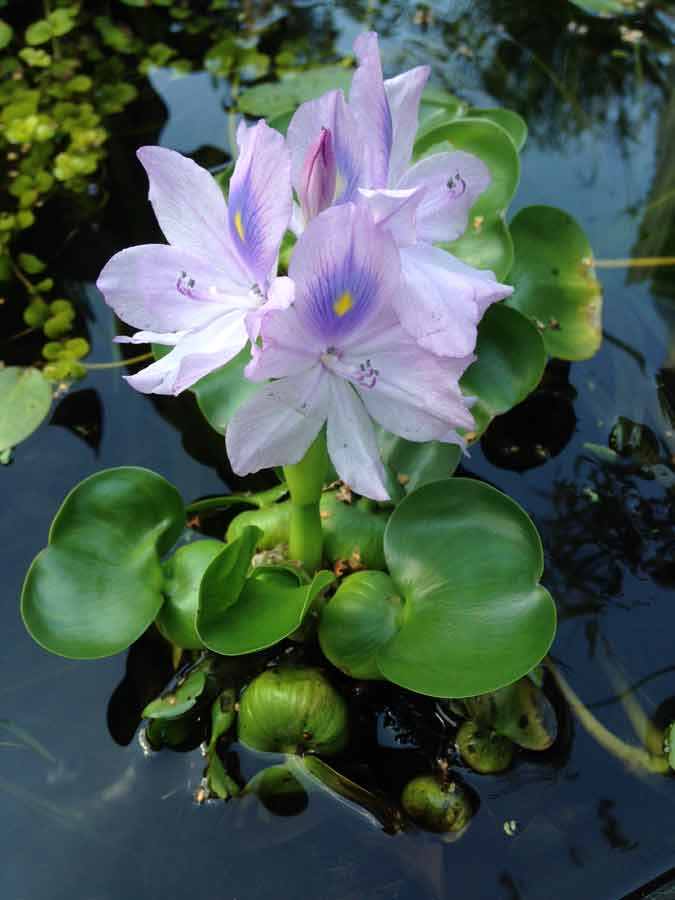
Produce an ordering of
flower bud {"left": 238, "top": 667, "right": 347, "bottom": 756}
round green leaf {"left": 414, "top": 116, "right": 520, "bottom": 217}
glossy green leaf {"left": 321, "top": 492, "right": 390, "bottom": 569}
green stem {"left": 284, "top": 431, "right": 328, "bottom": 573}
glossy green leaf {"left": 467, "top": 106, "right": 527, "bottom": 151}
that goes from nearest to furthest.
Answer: green stem {"left": 284, "top": 431, "right": 328, "bottom": 573}
flower bud {"left": 238, "top": 667, "right": 347, "bottom": 756}
glossy green leaf {"left": 321, "top": 492, "right": 390, "bottom": 569}
round green leaf {"left": 414, "top": 116, "right": 520, "bottom": 217}
glossy green leaf {"left": 467, "top": 106, "right": 527, "bottom": 151}

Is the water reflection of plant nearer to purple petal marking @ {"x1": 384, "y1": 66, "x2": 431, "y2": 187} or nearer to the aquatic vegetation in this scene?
the aquatic vegetation

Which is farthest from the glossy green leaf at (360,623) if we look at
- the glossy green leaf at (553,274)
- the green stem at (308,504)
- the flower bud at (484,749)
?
the glossy green leaf at (553,274)

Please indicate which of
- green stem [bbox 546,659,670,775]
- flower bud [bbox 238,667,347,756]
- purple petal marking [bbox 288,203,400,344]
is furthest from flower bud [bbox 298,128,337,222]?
green stem [bbox 546,659,670,775]

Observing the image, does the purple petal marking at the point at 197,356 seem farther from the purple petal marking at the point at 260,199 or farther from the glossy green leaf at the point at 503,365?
the glossy green leaf at the point at 503,365

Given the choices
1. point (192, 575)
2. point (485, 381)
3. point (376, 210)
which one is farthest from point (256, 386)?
point (376, 210)

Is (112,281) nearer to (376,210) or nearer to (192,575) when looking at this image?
(376,210)

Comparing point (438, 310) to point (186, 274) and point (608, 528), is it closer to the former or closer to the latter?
point (186, 274)

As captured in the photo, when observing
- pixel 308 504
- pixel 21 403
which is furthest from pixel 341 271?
pixel 21 403
